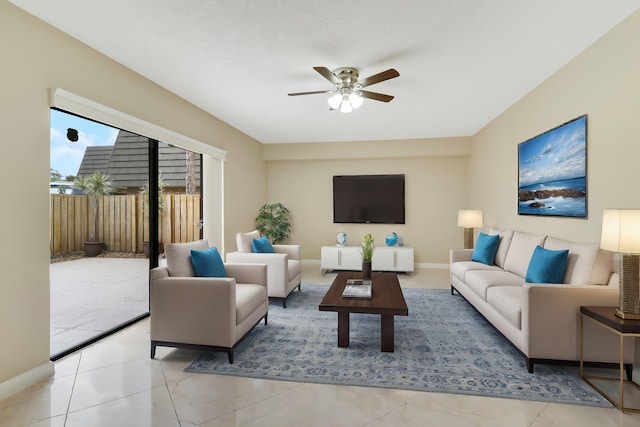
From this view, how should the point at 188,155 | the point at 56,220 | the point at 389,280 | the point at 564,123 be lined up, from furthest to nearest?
the point at 188,155
the point at 389,280
the point at 564,123
the point at 56,220

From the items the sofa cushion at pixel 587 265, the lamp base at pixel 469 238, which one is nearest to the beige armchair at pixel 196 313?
the sofa cushion at pixel 587 265

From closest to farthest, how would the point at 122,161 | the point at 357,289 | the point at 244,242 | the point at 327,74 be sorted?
the point at 327,74 < the point at 357,289 < the point at 122,161 < the point at 244,242

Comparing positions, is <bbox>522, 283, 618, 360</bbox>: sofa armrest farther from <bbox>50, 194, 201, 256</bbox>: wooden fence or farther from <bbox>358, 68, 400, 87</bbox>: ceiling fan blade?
<bbox>50, 194, 201, 256</bbox>: wooden fence

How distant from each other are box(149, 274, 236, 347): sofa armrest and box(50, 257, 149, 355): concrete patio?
945mm

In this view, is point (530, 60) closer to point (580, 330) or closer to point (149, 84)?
point (580, 330)

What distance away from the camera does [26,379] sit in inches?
86.7

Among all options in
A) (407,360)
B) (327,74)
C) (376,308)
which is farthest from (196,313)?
(327,74)

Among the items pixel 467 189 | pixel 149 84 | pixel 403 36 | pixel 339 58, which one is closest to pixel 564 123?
pixel 403 36

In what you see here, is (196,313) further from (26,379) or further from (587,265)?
(587,265)

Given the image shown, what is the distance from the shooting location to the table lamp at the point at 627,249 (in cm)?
195

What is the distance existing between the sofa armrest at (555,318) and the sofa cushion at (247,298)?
7.29 ft

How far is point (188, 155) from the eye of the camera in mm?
5414

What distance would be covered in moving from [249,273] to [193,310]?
821 mm

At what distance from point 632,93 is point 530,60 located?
897 mm
